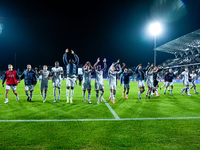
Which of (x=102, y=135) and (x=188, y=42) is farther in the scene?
(x=188, y=42)

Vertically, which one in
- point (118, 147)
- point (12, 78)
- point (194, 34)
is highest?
point (194, 34)

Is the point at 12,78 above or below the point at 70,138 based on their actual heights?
above

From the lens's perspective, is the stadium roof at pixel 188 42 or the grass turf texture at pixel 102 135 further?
the stadium roof at pixel 188 42

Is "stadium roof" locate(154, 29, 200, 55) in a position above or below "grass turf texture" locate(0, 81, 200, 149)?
above

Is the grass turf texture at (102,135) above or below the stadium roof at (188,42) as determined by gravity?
below

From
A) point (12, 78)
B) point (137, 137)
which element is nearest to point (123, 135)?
point (137, 137)

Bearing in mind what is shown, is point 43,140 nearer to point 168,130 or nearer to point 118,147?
point 118,147

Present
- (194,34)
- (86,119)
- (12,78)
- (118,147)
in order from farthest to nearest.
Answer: (194,34), (12,78), (86,119), (118,147)

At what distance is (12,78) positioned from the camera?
839cm

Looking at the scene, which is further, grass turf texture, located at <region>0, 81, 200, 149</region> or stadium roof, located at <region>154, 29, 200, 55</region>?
stadium roof, located at <region>154, 29, 200, 55</region>

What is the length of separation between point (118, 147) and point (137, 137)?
2.42 feet

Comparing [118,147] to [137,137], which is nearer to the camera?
[118,147]

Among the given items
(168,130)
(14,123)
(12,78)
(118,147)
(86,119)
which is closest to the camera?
(118,147)

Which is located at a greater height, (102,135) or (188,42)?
(188,42)
